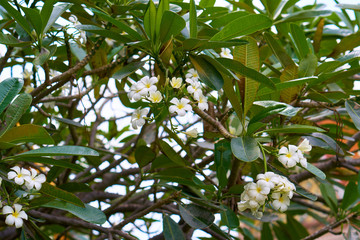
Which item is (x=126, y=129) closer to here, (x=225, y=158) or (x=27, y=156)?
(x=225, y=158)

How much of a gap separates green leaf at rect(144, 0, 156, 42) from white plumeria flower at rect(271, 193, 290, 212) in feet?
1.34

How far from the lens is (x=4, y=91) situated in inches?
37.2

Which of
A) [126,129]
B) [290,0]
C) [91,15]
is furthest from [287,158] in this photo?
[126,129]

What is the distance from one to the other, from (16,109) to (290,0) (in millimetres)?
775

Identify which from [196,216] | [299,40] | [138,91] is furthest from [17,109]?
[299,40]

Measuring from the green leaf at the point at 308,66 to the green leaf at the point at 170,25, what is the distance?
1.14ft

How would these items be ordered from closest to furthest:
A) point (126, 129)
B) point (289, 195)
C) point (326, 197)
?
point (289, 195)
point (326, 197)
point (126, 129)

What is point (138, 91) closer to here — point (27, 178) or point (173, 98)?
point (173, 98)

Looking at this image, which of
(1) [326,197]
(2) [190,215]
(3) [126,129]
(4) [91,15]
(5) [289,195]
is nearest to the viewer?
(5) [289,195]

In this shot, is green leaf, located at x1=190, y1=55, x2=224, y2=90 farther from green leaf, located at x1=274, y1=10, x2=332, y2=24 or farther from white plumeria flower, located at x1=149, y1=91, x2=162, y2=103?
green leaf, located at x1=274, y1=10, x2=332, y2=24

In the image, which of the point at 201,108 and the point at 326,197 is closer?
the point at 201,108

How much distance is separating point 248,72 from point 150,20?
227 mm

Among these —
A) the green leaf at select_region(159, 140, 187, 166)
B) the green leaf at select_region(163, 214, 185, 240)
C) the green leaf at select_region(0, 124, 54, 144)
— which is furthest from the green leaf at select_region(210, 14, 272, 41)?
the green leaf at select_region(163, 214, 185, 240)

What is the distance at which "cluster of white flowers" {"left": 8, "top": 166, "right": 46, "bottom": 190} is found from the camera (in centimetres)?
89
